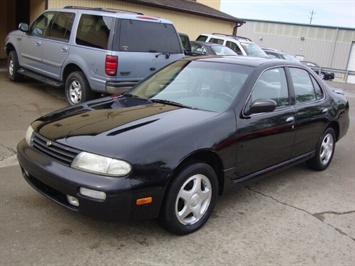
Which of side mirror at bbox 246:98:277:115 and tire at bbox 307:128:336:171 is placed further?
tire at bbox 307:128:336:171

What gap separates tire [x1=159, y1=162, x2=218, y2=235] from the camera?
10.5ft

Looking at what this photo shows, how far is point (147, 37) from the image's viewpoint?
7477 millimetres

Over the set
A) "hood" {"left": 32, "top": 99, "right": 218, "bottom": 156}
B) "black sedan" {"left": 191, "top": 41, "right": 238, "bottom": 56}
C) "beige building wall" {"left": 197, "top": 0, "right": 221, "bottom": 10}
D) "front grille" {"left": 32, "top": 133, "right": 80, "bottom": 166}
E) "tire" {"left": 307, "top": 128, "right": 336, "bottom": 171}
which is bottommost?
"tire" {"left": 307, "top": 128, "right": 336, "bottom": 171}

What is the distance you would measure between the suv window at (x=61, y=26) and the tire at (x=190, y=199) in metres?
5.41

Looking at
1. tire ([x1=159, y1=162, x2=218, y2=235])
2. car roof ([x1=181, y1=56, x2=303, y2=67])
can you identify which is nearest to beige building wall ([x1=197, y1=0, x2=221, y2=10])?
car roof ([x1=181, y1=56, x2=303, y2=67])

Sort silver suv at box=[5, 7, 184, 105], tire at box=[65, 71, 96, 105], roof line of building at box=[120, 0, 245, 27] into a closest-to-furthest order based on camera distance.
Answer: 1. silver suv at box=[5, 7, 184, 105]
2. tire at box=[65, 71, 96, 105]
3. roof line of building at box=[120, 0, 245, 27]

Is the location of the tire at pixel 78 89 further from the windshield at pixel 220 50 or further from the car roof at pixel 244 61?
the windshield at pixel 220 50

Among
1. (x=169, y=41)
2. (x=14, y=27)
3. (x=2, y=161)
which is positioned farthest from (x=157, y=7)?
(x=2, y=161)

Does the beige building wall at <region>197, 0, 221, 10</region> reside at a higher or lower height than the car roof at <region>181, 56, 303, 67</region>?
higher

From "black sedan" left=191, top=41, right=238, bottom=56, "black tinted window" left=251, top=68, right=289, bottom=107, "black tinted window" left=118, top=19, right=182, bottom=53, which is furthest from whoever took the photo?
"black sedan" left=191, top=41, right=238, bottom=56

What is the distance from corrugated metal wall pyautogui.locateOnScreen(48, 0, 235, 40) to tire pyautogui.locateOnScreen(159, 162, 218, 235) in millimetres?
10128

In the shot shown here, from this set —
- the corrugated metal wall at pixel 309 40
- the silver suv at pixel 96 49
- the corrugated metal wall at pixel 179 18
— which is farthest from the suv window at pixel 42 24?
the corrugated metal wall at pixel 309 40

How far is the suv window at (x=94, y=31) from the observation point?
7030mm

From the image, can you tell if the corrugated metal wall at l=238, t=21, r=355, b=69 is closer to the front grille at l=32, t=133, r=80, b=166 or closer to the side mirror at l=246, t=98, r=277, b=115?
the side mirror at l=246, t=98, r=277, b=115
